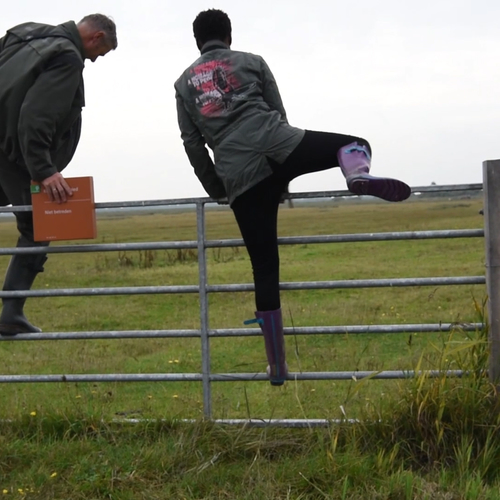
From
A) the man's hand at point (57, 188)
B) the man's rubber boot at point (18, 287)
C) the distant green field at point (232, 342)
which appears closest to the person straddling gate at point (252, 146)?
the distant green field at point (232, 342)

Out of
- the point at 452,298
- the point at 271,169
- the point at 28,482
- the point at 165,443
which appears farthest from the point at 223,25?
the point at 452,298

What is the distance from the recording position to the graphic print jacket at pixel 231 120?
155 inches

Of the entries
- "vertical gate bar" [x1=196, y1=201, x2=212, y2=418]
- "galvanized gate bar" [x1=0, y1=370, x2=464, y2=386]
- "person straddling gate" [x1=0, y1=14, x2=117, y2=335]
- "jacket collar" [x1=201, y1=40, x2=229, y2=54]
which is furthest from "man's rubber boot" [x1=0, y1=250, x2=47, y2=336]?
"jacket collar" [x1=201, y1=40, x2=229, y2=54]

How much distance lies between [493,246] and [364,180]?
0.71 meters

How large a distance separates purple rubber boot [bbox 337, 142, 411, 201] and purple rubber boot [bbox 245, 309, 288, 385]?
71 cm

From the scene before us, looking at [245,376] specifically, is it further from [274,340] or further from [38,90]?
[38,90]

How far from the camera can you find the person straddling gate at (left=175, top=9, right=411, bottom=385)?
3.94 meters

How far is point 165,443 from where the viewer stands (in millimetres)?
3885

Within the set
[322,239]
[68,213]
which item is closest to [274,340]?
[322,239]

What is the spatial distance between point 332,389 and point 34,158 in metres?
2.80

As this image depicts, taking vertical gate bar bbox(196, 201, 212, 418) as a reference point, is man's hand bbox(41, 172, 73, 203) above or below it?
above

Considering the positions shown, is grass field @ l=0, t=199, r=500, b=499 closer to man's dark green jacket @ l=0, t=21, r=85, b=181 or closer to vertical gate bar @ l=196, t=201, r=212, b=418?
vertical gate bar @ l=196, t=201, r=212, b=418

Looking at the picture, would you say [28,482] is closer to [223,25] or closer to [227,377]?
[227,377]

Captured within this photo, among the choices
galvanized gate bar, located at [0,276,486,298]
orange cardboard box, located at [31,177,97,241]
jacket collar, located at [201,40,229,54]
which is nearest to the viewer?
galvanized gate bar, located at [0,276,486,298]
